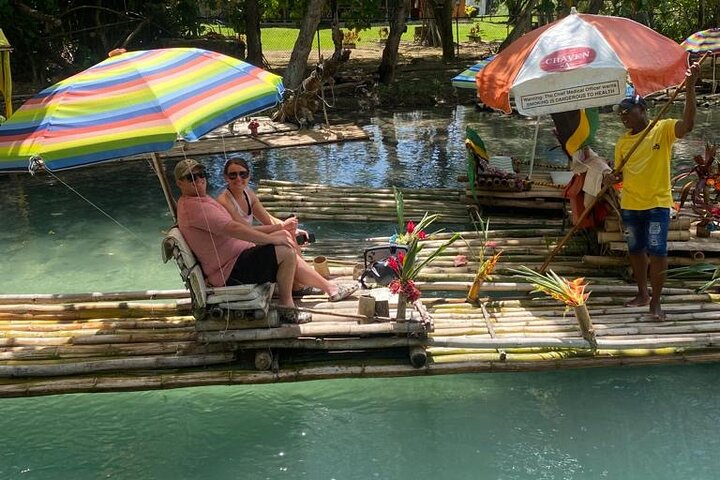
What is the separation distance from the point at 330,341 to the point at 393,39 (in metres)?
14.5

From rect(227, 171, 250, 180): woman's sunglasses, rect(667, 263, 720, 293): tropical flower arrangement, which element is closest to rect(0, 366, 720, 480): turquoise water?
rect(667, 263, 720, 293): tropical flower arrangement

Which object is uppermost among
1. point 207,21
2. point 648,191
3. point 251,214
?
point 207,21

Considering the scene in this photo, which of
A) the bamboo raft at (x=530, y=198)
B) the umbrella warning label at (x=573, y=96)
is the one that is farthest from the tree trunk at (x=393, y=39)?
the umbrella warning label at (x=573, y=96)

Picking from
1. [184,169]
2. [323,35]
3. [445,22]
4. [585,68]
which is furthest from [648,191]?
[323,35]

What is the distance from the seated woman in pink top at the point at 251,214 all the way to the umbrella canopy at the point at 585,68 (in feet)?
6.67

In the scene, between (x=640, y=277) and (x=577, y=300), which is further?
(x=640, y=277)

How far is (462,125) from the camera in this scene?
1443 cm

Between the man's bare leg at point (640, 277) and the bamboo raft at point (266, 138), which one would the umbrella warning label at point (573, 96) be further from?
the bamboo raft at point (266, 138)

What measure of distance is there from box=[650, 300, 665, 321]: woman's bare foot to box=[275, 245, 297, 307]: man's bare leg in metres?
2.69

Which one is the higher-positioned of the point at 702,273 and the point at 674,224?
the point at 674,224

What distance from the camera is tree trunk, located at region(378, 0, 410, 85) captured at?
56.5ft

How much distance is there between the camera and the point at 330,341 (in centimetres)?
468

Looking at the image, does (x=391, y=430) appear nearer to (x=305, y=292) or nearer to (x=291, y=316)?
(x=291, y=316)

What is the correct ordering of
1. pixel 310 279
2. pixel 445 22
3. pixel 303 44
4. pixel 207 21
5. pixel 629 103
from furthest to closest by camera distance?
pixel 207 21, pixel 445 22, pixel 303 44, pixel 310 279, pixel 629 103
